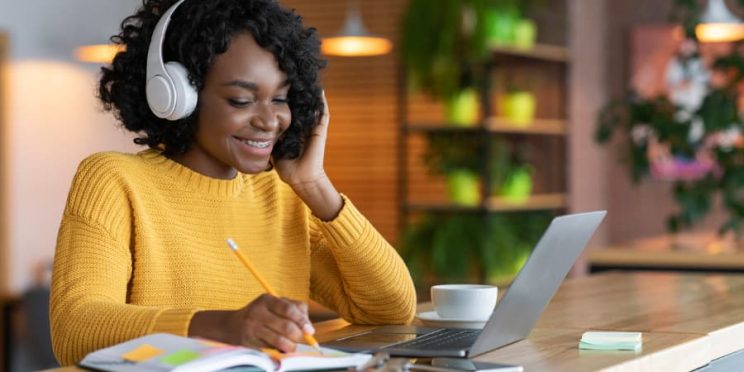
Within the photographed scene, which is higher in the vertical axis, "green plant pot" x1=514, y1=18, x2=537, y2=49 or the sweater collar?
"green plant pot" x1=514, y1=18, x2=537, y2=49

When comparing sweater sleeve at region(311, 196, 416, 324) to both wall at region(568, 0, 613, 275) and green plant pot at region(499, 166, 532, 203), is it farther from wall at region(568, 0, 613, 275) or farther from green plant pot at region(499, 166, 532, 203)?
wall at region(568, 0, 613, 275)

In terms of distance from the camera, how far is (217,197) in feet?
6.60

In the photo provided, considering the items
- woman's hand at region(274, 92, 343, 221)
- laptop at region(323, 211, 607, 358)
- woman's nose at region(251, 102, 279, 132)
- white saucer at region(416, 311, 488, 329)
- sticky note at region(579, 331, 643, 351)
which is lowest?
white saucer at region(416, 311, 488, 329)

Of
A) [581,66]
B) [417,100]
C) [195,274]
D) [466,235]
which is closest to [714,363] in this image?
[195,274]

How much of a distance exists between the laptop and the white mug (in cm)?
7

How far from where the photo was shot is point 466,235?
19.3 feet

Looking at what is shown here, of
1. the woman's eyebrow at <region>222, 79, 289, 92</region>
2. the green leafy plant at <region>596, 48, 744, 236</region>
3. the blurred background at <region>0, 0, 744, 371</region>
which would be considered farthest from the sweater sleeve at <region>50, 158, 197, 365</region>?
the green leafy plant at <region>596, 48, 744, 236</region>

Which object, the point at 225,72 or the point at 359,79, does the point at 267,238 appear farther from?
the point at 359,79

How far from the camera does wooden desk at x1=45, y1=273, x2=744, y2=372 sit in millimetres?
1652

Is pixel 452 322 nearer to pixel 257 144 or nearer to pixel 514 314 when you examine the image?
pixel 514 314

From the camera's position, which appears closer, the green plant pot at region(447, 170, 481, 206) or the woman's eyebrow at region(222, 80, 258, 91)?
the woman's eyebrow at region(222, 80, 258, 91)

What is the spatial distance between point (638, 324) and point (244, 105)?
0.75 metres

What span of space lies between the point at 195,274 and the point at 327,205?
24cm

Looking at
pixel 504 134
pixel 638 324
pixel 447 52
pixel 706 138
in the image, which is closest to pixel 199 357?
pixel 638 324
